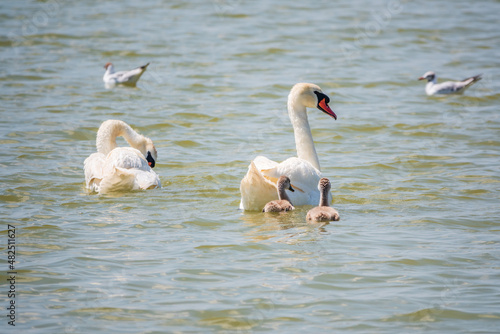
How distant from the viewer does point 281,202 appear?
8211 mm

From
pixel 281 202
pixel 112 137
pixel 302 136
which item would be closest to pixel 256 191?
pixel 281 202

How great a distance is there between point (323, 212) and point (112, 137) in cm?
421

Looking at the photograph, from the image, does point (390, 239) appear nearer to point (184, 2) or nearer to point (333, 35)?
point (333, 35)

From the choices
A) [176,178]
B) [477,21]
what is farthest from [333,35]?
[176,178]

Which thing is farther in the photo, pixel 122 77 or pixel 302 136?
pixel 122 77

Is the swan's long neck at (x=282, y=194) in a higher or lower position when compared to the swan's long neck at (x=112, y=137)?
lower

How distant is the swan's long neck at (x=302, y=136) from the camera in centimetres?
937

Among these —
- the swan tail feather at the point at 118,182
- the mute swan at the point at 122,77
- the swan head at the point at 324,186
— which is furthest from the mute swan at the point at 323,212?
the mute swan at the point at 122,77

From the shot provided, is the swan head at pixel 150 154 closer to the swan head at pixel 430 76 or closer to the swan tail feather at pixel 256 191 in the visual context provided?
the swan tail feather at pixel 256 191

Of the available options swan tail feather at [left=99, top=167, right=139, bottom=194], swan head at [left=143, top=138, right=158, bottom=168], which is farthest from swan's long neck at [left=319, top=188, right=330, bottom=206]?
swan head at [left=143, top=138, right=158, bottom=168]

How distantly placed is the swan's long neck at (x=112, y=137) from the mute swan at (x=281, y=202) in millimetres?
3452

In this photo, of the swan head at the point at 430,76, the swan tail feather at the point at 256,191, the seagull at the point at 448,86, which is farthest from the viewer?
the swan head at the point at 430,76

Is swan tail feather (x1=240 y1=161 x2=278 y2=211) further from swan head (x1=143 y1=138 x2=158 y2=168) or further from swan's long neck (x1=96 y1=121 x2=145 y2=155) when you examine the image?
swan's long neck (x1=96 y1=121 x2=145 y2=155)

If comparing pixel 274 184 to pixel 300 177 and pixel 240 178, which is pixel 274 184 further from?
pixel 240 178
